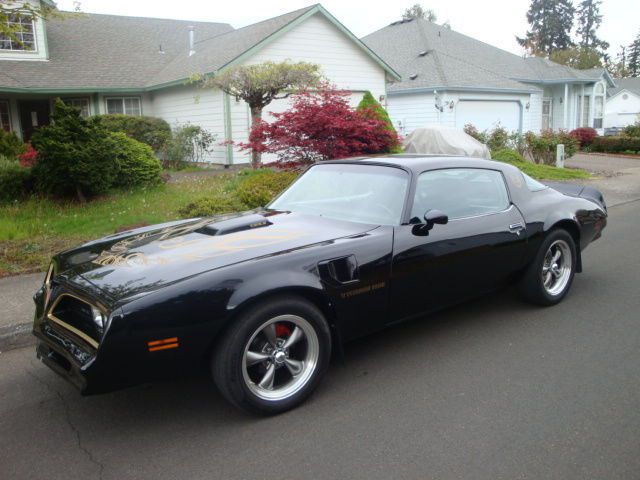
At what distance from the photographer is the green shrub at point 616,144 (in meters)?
25.9

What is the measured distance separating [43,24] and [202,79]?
8.01 metres

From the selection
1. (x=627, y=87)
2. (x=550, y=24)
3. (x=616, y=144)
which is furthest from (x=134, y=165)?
(x=550, y=24)

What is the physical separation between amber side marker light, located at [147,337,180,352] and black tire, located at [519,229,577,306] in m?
3.27

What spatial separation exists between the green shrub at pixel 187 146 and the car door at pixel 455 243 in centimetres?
1371

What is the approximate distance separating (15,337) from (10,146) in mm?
12696

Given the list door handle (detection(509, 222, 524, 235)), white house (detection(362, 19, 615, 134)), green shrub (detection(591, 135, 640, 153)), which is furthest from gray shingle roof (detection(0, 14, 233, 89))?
green shrub (detection(591, 135, 640, 153))

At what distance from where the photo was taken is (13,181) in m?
9.80

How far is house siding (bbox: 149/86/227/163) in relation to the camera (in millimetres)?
17969

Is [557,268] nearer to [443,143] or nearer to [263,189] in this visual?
[263,189]

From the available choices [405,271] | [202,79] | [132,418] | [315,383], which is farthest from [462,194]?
[202,79]

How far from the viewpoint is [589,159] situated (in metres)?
23.5

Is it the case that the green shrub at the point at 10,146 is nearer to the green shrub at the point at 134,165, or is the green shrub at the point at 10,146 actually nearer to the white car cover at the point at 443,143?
the green shrub at the point at 134,165

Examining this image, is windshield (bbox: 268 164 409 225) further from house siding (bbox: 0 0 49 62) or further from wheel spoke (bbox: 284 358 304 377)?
house siding (bbox: 0 0 49 62)

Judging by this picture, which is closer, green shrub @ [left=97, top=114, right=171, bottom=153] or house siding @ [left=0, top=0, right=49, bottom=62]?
green shrub @ [left=97, top=114, right=171, bottom=153]
